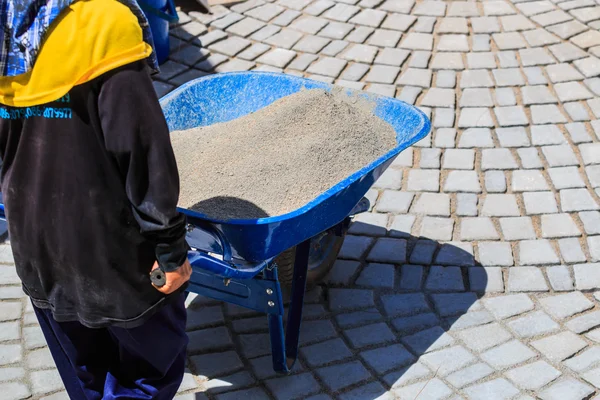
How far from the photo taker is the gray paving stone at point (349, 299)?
402 centimetres

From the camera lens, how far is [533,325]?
384 centimetres

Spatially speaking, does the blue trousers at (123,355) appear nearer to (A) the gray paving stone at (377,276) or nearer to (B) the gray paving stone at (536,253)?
(A) the gray paving stone at (377,276)

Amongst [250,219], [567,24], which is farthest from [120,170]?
[567,24]

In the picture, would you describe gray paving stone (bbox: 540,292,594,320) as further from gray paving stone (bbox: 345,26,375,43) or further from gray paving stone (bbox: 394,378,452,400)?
gray paving stone (bbox: 345,26,375,43)

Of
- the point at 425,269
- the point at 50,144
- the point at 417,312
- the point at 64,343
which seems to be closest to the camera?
the point at 50,144

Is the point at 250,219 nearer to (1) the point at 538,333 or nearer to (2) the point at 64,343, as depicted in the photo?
(2) the point at 64,343

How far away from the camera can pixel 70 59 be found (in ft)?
7.28

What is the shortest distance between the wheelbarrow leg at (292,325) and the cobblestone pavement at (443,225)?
8 cm

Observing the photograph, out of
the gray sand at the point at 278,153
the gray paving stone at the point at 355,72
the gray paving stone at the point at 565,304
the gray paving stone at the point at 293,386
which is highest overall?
the gray sand at the point at 278,153

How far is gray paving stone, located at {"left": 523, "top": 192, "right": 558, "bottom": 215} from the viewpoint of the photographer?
15.1 feet

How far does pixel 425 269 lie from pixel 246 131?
4.08 ft

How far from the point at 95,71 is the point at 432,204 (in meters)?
2.84

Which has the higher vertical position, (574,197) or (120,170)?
(120,170)

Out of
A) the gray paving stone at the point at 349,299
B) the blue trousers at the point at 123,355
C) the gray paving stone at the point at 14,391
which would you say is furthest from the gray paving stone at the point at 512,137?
the gray paving stone at the point at 14,391
